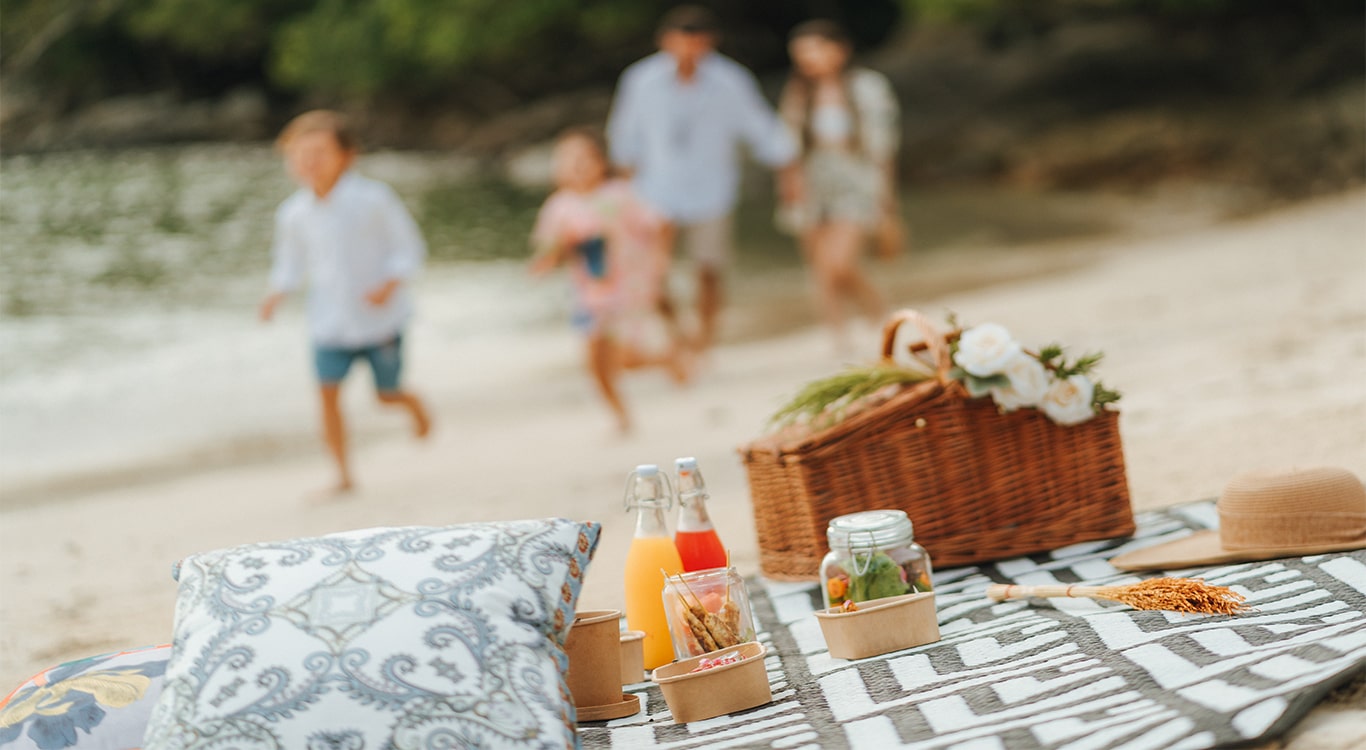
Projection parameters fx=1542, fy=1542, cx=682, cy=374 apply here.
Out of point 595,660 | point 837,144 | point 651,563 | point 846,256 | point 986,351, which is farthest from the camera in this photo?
point 846,256

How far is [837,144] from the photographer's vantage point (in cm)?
873

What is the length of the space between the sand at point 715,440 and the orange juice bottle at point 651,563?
1.14 metres

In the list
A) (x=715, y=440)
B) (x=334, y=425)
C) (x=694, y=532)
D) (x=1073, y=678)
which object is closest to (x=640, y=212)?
(x=715, y=440)

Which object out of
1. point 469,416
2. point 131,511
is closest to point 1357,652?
point 131,511

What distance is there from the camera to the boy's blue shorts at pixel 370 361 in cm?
697

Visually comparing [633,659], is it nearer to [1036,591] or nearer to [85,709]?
[1036,591]

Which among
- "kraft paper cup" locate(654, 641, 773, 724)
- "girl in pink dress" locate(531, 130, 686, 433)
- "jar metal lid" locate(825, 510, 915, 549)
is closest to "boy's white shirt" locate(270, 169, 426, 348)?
"girl in pink dress" locate(531, 130, 686, 433)

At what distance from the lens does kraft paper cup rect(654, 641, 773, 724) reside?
2.91m

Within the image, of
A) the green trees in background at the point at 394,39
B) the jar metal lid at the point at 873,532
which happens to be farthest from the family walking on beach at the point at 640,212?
the green trees in background at the point at 394,39

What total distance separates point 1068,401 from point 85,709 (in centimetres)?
238

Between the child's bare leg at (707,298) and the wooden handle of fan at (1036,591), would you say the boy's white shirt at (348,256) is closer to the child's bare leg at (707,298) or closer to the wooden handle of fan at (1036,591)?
the child's bare leg at (707,298)

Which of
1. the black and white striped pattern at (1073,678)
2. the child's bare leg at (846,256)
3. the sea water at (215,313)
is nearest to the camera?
the black and white striped pattern at (1073,678)

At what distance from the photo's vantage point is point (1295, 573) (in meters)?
3.23

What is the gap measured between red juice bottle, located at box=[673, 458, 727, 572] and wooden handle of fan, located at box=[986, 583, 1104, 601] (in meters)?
0.62
